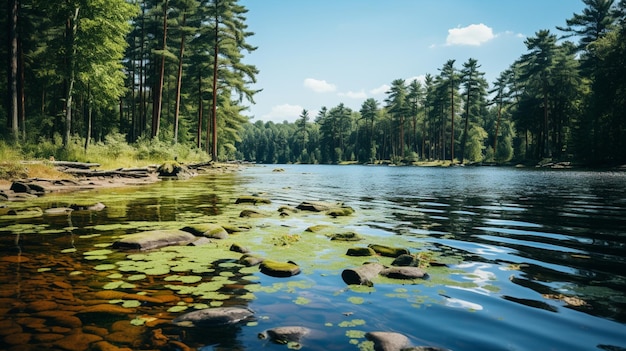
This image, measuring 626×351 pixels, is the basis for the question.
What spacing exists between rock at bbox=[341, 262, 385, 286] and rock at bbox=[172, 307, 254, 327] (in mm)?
1652

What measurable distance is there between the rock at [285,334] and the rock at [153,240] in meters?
4.17

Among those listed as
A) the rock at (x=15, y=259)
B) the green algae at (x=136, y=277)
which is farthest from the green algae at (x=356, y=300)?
the rock at (x=15, y=259)

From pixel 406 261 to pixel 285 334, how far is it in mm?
2949

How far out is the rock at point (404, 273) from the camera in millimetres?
5258

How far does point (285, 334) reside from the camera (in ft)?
11.1

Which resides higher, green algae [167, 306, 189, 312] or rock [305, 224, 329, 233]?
rock [305, 224, 329, 233]

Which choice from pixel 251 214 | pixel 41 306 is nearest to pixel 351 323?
pixel 41 306

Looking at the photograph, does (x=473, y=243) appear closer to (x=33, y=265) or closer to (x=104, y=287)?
(x=104, y=287)

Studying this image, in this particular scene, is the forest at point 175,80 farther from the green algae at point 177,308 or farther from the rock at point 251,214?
the green algae at point 177,308

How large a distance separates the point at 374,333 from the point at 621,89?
161 feet

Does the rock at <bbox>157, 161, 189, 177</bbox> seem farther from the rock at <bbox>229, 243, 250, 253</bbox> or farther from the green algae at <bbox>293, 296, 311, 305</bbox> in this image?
the green algae at <bbox>293, 296, 311, 305</bbox>

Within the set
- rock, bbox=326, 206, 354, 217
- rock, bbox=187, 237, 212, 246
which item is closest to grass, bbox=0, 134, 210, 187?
rock, bbox=187, 237, 212, 246

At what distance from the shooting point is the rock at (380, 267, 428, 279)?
17.3 ft

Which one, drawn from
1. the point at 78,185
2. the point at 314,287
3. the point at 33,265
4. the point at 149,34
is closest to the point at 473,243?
the point at 314,287
